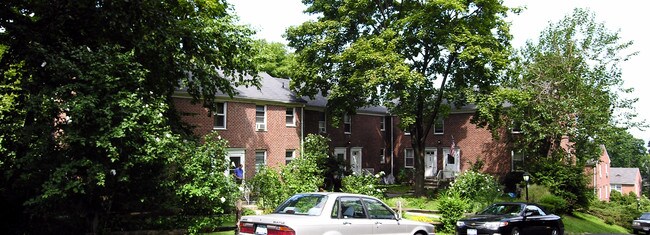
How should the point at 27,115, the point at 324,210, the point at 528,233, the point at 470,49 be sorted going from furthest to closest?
the point at 470,49 < the point at 528,233 < the point at 27,115 < the point at 324,210

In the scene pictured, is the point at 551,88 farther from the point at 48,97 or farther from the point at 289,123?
the point at 48,97

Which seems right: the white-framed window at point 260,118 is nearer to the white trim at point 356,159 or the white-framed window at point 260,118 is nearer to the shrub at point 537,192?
the white trim at point 356,159

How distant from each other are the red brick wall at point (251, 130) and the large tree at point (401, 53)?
2194mm

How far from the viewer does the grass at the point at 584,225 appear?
24.1m

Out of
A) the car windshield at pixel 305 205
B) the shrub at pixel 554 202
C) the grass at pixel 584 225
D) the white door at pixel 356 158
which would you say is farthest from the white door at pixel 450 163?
the car windshield at pixel 305 205

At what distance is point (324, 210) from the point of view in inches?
392

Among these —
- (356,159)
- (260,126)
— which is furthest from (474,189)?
(356,159)

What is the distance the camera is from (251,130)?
26031 mm

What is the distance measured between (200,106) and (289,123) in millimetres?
5835

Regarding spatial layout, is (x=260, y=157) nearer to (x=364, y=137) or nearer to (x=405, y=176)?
(x=364, y=137)

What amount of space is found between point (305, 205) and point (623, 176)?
82.8m

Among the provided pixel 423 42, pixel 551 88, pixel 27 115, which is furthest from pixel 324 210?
pixel 551 88

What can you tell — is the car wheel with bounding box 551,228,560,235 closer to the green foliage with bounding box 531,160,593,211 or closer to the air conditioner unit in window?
the green foliage with bounding box 531,160,593,211

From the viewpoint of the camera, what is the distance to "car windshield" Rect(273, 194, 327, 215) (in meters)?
10.1
